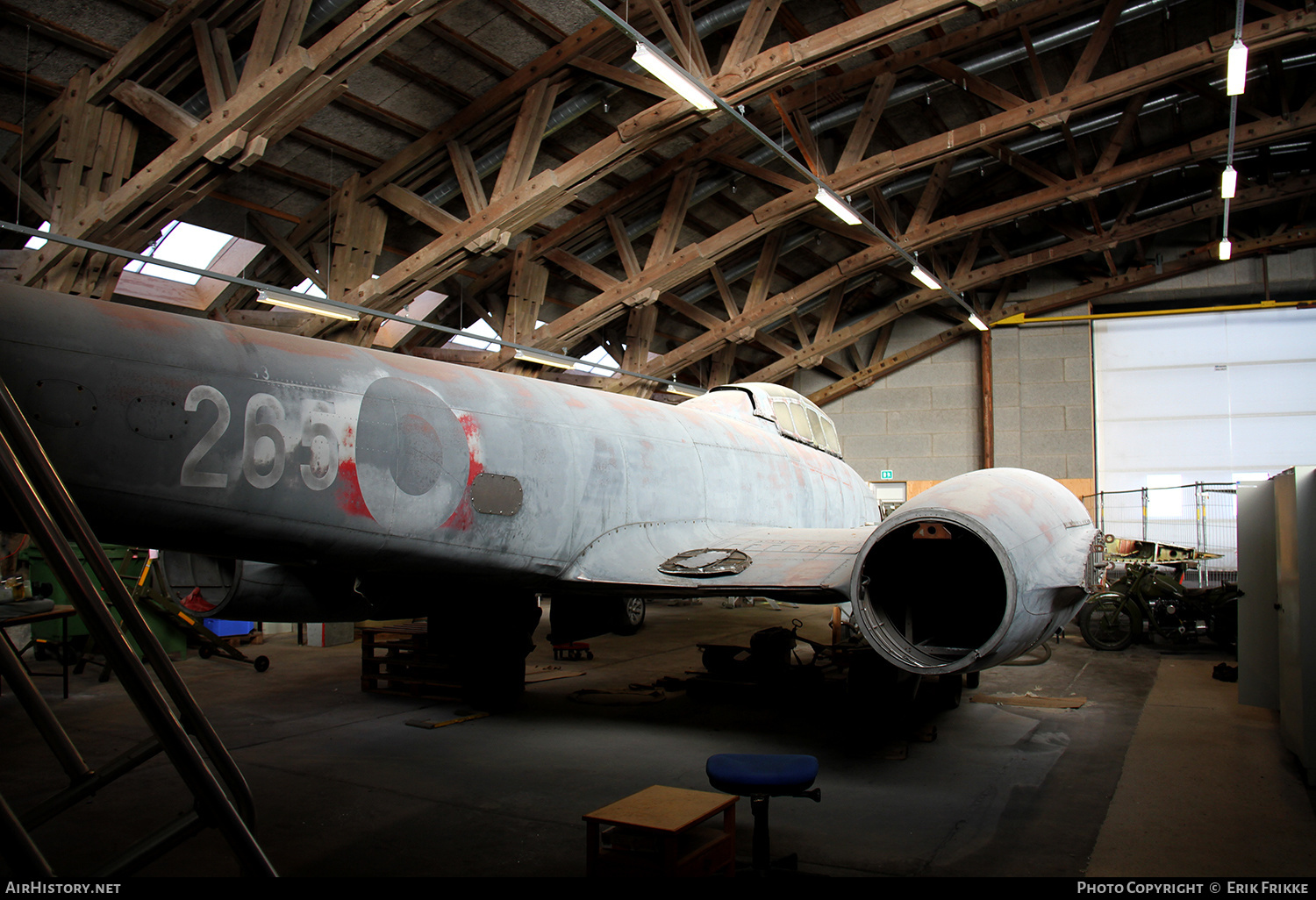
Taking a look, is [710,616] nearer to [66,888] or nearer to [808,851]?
[808,851]

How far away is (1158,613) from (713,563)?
948 centimetres

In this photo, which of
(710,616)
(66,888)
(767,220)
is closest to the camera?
(66,888)

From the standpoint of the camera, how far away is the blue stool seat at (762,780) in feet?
11.9

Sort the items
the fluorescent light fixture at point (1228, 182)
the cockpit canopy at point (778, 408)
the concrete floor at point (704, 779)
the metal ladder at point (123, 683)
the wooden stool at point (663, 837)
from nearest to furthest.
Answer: the metal ladder at point (123, 683) → the wooden stool at point (663, 837) → the concrete floor at point (704, 779) → the cockpit canopy at point (778, 408) → the fluorescent light fixture at point (1228, 182)

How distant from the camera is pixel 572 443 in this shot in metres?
5.95

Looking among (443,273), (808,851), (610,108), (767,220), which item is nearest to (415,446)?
(808,851)

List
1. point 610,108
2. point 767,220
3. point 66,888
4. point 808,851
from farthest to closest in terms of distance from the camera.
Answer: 1. point 767,220
2. point 610,108
3. point 808,851
4. point 66,888

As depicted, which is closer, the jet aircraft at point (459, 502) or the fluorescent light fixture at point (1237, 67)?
the jet aircraft at point (459, 502)

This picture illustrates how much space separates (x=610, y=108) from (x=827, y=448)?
6.00m

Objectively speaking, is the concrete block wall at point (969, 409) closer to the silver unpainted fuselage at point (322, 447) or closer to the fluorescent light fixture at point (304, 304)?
the fluorescent light fixture at point (304, 304)

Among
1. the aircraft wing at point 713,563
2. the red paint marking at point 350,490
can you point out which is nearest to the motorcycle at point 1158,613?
the aircraft wing at point 713,563

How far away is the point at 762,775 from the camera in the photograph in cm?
367

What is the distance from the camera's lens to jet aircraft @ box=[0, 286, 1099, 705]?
12.5 ft

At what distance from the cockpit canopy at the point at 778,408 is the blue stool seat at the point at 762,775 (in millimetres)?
5012
